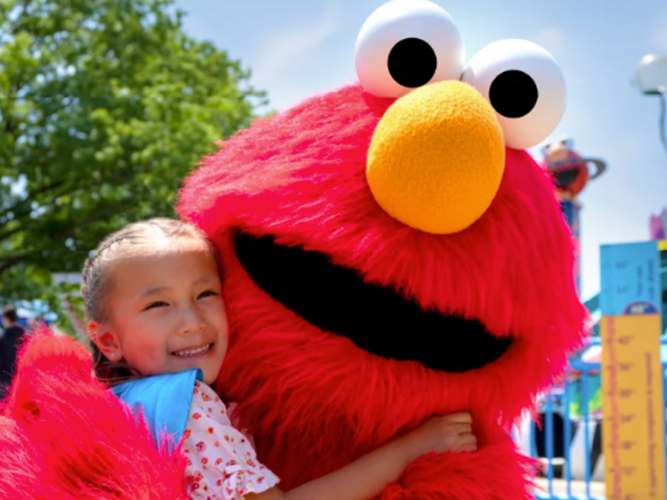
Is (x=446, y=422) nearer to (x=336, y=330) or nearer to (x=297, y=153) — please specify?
(x=336, y=330)

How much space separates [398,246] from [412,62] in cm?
40

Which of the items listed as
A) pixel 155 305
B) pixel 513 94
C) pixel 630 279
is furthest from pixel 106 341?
pixel 630 279

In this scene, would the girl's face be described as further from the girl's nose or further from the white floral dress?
the white floral dress

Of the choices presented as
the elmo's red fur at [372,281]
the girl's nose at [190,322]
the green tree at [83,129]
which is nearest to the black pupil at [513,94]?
the elmo's red fur at [372,281]

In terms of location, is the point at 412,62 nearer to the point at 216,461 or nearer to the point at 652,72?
the point at 216,461

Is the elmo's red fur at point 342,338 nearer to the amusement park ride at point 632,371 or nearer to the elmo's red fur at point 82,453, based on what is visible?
the elmo's red fur at point 82,453

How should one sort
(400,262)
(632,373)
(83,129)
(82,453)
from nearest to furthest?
(82,453) < (400,262) < (632,373) < (83,129)

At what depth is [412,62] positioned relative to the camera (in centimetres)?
142

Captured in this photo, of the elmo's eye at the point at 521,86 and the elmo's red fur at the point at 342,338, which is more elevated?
the elmo's eye at the point at 521,86

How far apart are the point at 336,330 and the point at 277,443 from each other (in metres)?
0.30

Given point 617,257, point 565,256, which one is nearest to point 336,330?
point 565,256

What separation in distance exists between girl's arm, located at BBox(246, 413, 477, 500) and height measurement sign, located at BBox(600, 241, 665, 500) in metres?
2.87

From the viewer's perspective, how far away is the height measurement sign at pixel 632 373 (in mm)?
3918

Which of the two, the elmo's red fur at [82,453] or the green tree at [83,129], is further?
the green tree at [83,129]
